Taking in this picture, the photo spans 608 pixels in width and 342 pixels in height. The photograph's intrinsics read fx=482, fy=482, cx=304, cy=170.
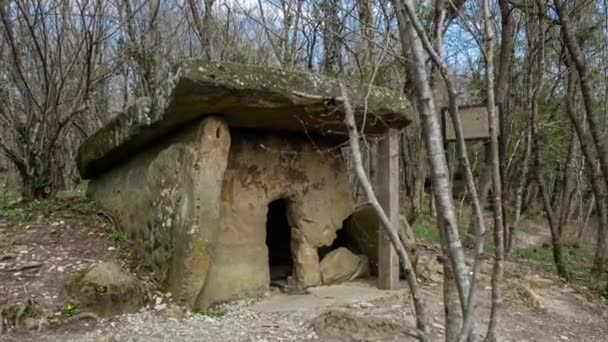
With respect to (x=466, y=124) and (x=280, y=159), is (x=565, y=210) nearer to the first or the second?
(x=280, y=159)

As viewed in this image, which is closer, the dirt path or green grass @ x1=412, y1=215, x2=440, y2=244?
the dirt path

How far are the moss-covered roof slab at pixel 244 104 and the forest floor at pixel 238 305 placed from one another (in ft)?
4.02

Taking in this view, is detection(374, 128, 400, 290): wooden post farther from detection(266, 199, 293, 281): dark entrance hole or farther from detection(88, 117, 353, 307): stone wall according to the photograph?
detection(266, 199, 293, 281): dark entrance hole

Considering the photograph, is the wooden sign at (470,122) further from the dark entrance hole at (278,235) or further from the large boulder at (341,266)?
the dark entrance hole at (278,235)

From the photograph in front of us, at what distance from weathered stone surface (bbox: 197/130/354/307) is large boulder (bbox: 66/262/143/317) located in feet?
2.01

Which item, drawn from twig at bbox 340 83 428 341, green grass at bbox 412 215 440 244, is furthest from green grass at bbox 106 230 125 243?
green grass at bbox 412 215 440 244

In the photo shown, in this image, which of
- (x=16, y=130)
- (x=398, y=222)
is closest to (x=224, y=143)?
(x=398, y=222)

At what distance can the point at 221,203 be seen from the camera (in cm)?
491

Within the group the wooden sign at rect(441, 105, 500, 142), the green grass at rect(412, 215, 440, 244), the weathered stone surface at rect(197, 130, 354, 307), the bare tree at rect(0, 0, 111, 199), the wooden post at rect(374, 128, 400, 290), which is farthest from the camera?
the green grass at rect(412, 215, 440, 244)

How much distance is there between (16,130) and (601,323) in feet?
23.7

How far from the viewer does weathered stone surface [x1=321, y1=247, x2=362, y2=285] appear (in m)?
5.41

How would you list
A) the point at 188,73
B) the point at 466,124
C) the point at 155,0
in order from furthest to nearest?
the point at 155,0, the point at 188,73, the point at 466,124

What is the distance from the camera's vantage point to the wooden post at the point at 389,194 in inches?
195

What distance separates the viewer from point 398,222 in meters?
5.15
